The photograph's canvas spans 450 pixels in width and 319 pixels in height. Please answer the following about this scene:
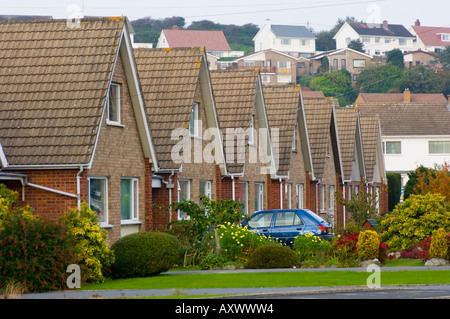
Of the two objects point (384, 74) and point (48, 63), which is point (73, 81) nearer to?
point (48, 63)

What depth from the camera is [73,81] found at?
912 inches

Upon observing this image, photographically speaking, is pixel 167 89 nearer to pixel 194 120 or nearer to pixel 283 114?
pixel 194 120

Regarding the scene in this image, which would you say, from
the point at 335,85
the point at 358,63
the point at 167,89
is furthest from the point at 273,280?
the point at 358,63

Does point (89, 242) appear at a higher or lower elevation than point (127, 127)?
lower

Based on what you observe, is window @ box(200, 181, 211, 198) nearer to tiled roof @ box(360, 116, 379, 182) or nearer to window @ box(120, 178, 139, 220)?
window @ box(120, 178, 139, 220)

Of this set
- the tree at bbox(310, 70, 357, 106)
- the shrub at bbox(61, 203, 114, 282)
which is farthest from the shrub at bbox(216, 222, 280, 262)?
the tree at bbox(310, 70, 357, 106)

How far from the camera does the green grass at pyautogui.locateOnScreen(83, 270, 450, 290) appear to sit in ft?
62.8

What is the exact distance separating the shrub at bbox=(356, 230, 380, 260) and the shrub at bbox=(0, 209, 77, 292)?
8.23 meters

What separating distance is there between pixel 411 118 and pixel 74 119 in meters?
57.4

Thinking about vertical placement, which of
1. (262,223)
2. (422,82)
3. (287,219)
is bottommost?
(262,223)

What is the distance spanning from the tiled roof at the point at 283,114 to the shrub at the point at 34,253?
19.8 m

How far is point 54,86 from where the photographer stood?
917 inches

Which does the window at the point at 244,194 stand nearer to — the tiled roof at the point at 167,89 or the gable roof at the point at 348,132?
the tiled roof at the point at 167,89

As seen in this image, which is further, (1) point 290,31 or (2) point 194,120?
(1) point 290,31
